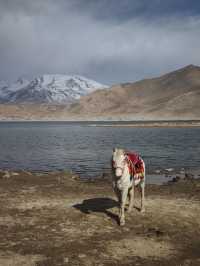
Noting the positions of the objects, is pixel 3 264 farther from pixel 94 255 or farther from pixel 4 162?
pixel 4 162

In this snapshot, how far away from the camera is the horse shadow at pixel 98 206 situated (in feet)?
37.9

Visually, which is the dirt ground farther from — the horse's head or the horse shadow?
the horse's head

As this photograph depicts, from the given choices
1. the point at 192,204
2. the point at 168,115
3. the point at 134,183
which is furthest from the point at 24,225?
the point at 168,115

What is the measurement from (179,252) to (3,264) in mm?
3756

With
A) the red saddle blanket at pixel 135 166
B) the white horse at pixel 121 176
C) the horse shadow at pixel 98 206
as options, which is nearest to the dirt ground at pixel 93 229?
the horse shadow at pixel 98 206

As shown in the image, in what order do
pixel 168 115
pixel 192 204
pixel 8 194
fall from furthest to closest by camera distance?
pixel 168 115
pixel 8 194
pixel 192 204

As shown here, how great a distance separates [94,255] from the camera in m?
7.95

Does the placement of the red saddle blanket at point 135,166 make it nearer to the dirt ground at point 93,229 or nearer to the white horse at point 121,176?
the white horse at point 121,176

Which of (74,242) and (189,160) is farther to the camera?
(189,160)

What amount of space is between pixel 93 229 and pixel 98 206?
8.93ft

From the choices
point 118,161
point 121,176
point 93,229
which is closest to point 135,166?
point 121,176

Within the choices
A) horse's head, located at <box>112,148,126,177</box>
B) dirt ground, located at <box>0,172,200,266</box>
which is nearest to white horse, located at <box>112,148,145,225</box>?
horse's head, located at <box>112,148,126,177</box>

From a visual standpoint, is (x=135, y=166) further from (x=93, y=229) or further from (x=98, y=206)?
(x=93, y=229)

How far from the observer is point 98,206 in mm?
12469
